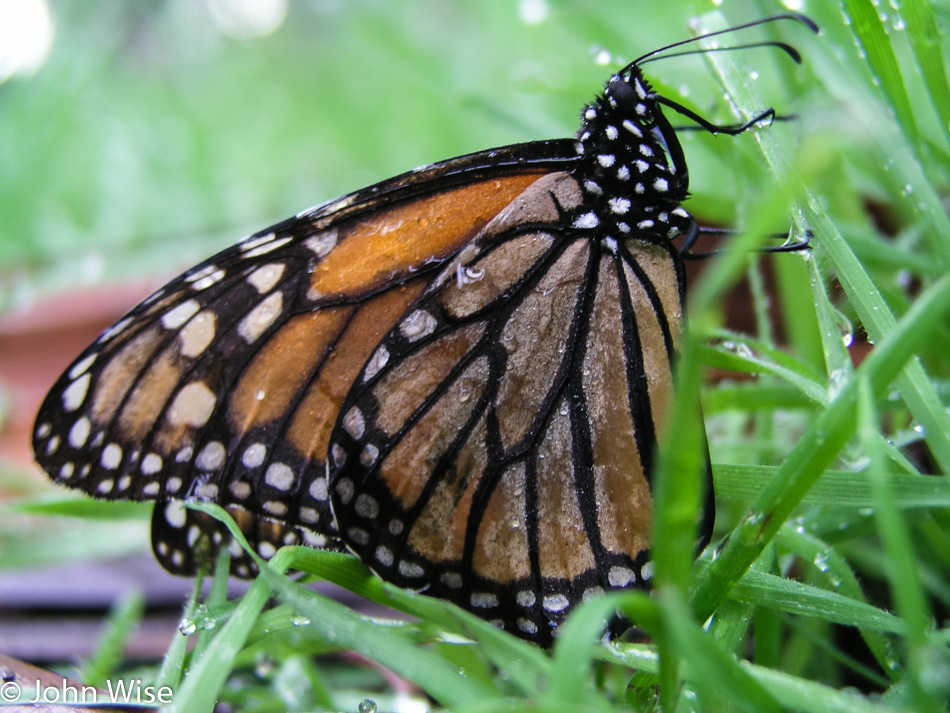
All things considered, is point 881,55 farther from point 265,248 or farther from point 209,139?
point 209,139

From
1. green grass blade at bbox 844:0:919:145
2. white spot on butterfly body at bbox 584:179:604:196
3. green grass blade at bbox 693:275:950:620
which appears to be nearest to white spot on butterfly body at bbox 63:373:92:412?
white spot on butterfly body at bbox 584:179:604:196

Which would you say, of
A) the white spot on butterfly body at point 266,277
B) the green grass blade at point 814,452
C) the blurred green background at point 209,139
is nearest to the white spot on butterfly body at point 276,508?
the white spot on butterfly body at point 266,277

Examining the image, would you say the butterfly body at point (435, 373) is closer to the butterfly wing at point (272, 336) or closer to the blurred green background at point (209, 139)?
the butterfly wing at point (272, 336)

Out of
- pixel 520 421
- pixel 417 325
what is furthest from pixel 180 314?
pixel 520 421

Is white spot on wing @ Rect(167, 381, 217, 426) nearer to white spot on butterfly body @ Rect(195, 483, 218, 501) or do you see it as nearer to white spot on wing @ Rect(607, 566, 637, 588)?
white spot on butterfly body @ Rect(195, 483, 218, 501)

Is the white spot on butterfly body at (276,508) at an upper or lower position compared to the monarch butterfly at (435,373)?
lower

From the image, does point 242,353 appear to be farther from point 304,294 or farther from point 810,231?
point 810,231
